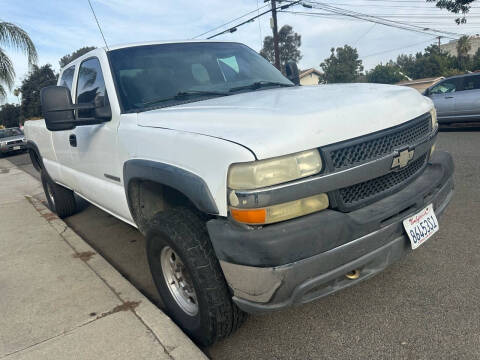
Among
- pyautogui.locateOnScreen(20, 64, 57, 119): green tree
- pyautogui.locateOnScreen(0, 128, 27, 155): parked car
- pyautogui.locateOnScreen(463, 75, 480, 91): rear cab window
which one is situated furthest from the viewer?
pyautogui.locateOnScreen(20, 64, 57, 119): green tree

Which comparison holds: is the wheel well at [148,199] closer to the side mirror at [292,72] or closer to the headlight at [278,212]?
the headlight at [278,212]

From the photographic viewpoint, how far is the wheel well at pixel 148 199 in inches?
97.1

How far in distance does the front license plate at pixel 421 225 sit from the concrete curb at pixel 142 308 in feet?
4.28

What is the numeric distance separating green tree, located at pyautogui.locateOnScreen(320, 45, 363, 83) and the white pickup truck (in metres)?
71.2

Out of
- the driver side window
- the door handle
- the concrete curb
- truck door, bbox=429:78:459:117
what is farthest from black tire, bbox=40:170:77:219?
truck door, bbox=429:78:459:117

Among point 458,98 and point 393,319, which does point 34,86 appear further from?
point 393,319

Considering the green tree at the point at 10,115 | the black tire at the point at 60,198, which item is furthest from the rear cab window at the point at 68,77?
the green tree at the point at 10,115

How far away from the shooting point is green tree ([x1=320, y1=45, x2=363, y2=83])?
70.7 m

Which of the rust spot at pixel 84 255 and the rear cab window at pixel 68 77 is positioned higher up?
the rear cab window at pixel 68 77

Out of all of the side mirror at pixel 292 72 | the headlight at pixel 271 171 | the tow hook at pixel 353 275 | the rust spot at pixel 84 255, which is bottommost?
the rust spot at pixel 84 255

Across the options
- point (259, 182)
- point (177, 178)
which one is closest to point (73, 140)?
point (177, 178)

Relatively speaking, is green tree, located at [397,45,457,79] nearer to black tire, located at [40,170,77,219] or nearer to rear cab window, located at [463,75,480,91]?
rear cab window, located at [463,75,480,91]

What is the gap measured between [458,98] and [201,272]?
8.93 meters

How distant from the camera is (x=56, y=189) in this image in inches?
196
